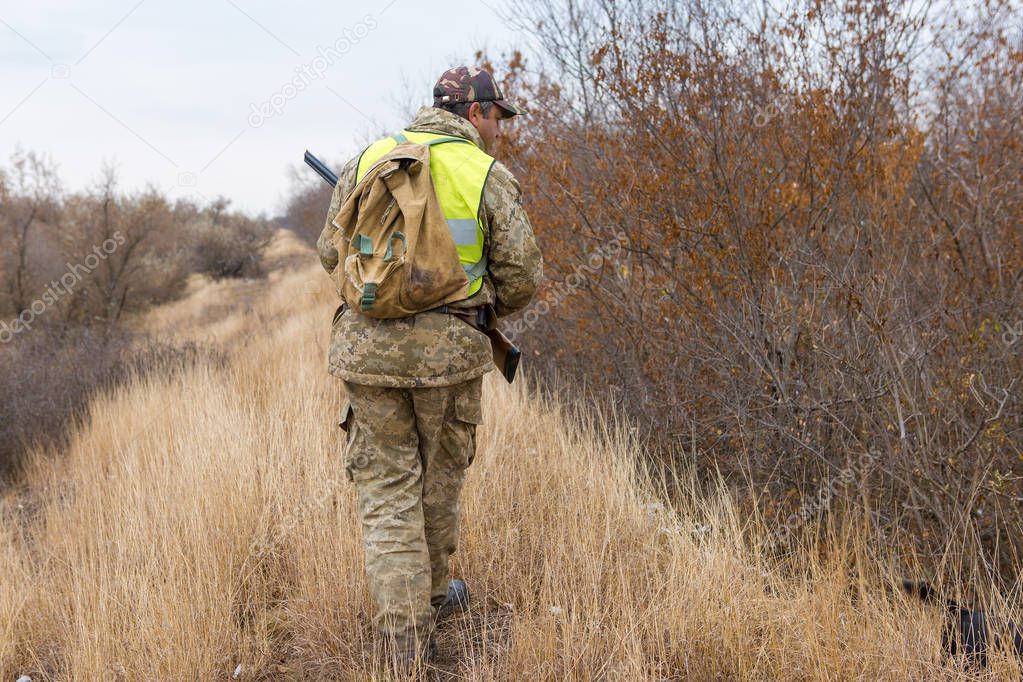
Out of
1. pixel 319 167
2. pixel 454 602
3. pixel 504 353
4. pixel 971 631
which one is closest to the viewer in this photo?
pixel 971 631

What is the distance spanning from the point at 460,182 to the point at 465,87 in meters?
0.41

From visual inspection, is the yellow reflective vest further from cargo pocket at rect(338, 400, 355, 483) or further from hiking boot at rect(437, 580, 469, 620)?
hiking boot at rect(437, 580, 469, 620)

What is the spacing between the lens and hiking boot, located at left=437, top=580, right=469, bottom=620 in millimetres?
3045

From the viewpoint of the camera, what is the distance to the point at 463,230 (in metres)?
2.61

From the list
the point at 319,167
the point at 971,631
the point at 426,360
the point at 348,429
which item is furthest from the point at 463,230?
the point at 971,631

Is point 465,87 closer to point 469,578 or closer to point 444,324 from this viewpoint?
point 444,324

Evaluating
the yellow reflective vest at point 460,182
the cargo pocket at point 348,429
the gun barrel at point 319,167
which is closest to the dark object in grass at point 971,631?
the yellow reflective vest at point 460,182

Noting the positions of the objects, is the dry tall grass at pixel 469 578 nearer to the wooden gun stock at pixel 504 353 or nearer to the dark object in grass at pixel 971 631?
the dark object in grass at pixel 971 631

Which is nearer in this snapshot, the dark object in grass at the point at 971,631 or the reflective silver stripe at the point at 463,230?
the dark object in grass at the point at 971,631

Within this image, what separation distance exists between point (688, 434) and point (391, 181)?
2.59 metres

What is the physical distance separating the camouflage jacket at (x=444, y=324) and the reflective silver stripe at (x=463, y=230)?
47mm

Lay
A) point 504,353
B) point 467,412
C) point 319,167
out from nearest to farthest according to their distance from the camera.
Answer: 1. point 467,412
2. point 504,353
3. point 319,167

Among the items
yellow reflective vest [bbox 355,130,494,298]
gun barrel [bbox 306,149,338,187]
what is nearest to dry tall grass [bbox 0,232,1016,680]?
yellow reflective vest [bbox 355,130,494,298]

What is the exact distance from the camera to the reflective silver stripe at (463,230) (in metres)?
2.60
